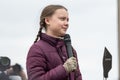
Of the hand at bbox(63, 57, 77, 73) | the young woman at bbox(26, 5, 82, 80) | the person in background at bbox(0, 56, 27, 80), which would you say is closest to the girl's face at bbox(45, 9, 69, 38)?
the young woman at bbox(26, 5, 82, 80)

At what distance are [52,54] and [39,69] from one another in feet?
0.29

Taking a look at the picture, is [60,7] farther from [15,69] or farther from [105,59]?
[15,69]

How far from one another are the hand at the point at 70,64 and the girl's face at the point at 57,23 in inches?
5.4

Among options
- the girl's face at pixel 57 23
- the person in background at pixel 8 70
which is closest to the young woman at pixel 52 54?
the girl's face at pixel 57 23

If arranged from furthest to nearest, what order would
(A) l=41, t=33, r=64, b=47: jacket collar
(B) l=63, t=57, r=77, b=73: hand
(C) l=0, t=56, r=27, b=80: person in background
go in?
(C) l=0, t=56, r=27, b=80: person in background → (A) l=41, t=33, r=64, b=47: jacket collar → (B) l=63, t=57, r=77, b=73: hand

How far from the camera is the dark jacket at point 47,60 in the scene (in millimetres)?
2119

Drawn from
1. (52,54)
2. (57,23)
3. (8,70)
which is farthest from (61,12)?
(8,70)

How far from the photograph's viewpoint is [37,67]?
2152 millimetres

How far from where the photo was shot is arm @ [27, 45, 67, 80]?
211 centimetres

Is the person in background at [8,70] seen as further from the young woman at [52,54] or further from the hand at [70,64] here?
the hand at [70,64]

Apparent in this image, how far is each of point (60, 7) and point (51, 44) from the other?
0.17 m

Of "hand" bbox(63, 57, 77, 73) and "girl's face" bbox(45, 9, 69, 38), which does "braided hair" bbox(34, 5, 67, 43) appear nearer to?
"girl's face" bbox(45, 9, 69, 38)

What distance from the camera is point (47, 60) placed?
218 centimetres

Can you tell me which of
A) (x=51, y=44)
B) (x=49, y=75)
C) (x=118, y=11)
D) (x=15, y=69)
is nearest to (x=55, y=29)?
(x=51, y=44)
